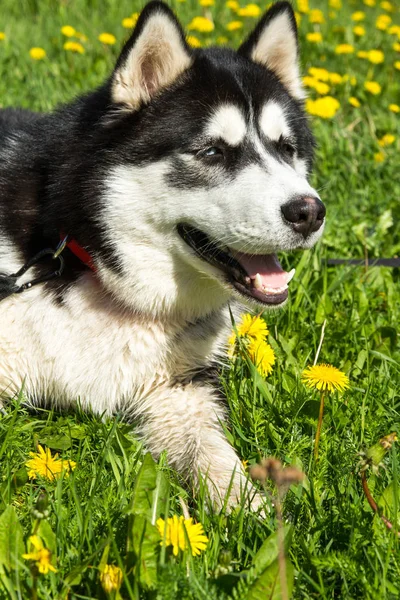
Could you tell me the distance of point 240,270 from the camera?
2.86 metres

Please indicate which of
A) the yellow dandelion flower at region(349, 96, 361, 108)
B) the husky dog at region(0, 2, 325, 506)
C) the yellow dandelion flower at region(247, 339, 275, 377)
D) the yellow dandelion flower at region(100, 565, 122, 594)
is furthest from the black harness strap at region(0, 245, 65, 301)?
the yellow dandelion flower at region(349, 96, 361, 108)

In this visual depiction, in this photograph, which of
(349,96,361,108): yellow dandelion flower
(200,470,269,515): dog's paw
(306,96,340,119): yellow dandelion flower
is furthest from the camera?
(349,96,361,108): yellow dandelion flower

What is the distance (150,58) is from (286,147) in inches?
24.6

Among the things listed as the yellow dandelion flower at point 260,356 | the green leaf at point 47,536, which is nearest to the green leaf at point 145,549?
the green leaf at point 47,536

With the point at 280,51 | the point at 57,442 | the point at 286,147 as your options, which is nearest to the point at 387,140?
the point at 280,51

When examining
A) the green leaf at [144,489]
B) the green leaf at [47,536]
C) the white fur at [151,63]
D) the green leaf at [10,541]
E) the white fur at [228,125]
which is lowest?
the green leaf at [144,489]

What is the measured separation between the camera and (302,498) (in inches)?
90.0

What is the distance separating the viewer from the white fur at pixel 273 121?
9.55 ft

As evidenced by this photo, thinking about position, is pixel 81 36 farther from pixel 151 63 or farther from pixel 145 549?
pixel 145 549

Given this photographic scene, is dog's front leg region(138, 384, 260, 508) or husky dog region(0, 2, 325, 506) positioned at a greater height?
husky dog region(0, 2, 325, 506)

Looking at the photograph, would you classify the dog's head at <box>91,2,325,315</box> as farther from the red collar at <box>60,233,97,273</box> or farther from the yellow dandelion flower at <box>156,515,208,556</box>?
the yellow dandelion flower at <box>156,515,208,556</box>

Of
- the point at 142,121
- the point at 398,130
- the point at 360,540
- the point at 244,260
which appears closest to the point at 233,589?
the point at 360,540

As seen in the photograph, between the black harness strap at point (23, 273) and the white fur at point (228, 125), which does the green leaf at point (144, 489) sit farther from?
the white fur at point (228, 125)

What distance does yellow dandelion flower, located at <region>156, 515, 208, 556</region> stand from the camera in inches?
74.4
